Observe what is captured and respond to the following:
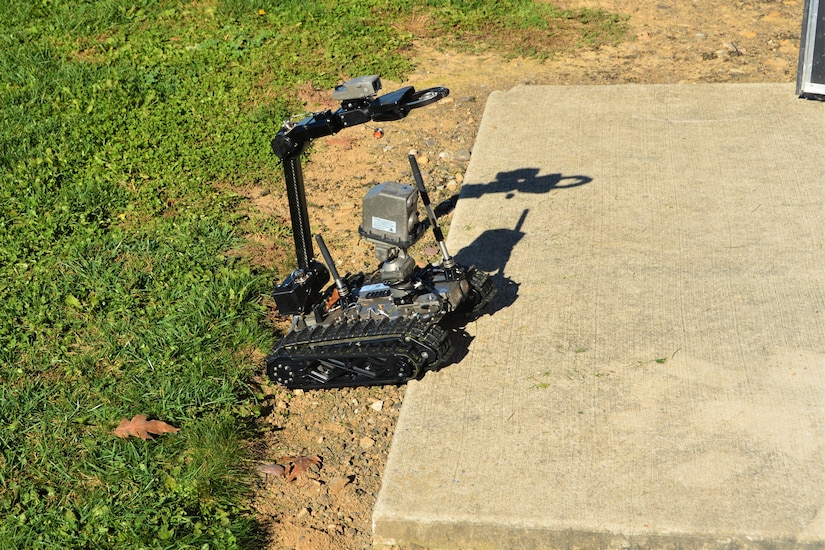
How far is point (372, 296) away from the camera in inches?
200

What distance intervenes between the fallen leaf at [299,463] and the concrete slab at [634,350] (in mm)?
432

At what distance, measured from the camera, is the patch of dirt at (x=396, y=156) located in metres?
4.59

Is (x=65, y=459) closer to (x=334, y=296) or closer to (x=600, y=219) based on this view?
(x=334, y=296)

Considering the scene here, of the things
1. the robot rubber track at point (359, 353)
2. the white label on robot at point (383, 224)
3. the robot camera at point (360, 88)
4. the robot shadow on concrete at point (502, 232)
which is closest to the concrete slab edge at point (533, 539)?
the robot rubber track at point (359, 353)

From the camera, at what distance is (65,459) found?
4770mm

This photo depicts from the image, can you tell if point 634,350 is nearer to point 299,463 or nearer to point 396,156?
point 299,463

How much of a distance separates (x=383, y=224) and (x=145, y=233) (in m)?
2.35

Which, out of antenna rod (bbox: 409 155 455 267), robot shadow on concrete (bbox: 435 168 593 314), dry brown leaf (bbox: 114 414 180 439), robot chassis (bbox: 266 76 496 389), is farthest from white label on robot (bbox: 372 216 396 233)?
dry brown leaf (bbox: 114 414 180 439)

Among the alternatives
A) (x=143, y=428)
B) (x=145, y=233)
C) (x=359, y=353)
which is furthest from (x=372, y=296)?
(x=145, y=233)

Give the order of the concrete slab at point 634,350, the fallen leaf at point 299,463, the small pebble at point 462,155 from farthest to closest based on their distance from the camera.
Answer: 1. the small pebble at point 462,155
2. the fallen leaf at point 299,463
3. the concrete slab at point 634,350

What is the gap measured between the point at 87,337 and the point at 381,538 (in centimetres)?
233

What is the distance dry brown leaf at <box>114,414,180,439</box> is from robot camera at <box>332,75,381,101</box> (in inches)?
72.1

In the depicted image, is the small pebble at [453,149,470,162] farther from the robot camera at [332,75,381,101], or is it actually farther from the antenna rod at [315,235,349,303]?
the robot camera at [332,75,381,101]

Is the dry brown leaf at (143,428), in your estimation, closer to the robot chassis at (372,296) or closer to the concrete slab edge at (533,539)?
the robot chassis at (372,296)
